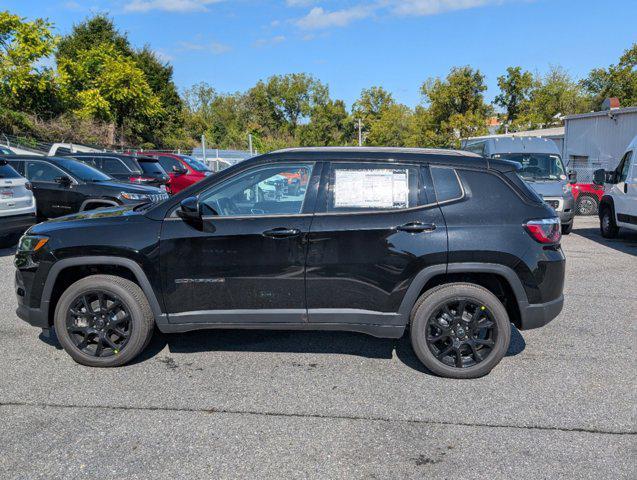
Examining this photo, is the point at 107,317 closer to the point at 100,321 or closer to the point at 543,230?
the point at 100,321

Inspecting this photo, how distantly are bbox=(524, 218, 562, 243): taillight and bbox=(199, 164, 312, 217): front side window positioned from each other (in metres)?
1.72

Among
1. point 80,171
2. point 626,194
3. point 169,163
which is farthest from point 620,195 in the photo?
point 169,163

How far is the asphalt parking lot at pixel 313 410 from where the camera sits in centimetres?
302

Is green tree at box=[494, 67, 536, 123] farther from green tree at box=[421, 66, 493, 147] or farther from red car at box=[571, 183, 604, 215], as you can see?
red car at box=[571, 183, 604, 215]

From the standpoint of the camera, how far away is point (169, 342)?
493cm

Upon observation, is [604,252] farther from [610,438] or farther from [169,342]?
[169,342]

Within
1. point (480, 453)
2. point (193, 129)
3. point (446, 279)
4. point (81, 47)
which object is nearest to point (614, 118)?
point (446, 279)

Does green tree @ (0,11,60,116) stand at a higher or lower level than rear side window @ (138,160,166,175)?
higher

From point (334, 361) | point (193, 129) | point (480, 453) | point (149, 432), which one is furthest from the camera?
point (193, 129)

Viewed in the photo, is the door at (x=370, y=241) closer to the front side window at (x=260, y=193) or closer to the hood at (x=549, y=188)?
the front side window at (x=260, y=193)

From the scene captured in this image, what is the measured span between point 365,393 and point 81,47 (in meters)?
46.4

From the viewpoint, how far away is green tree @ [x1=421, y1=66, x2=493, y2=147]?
37.2 m

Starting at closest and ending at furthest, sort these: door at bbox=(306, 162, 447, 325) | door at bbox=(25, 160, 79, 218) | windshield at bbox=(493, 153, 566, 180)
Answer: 1. door at bbox=(306, 162, 447, 325)
2. door at bbox=(25, 160, 79, 218)
3. windshield at bbox=(493, 153, 566, 180)

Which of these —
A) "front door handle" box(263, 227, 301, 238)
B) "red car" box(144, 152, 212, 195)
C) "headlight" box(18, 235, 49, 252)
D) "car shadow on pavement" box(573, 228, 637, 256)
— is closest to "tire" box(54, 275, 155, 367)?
"headlight" box(18, 235, 49, 252)
